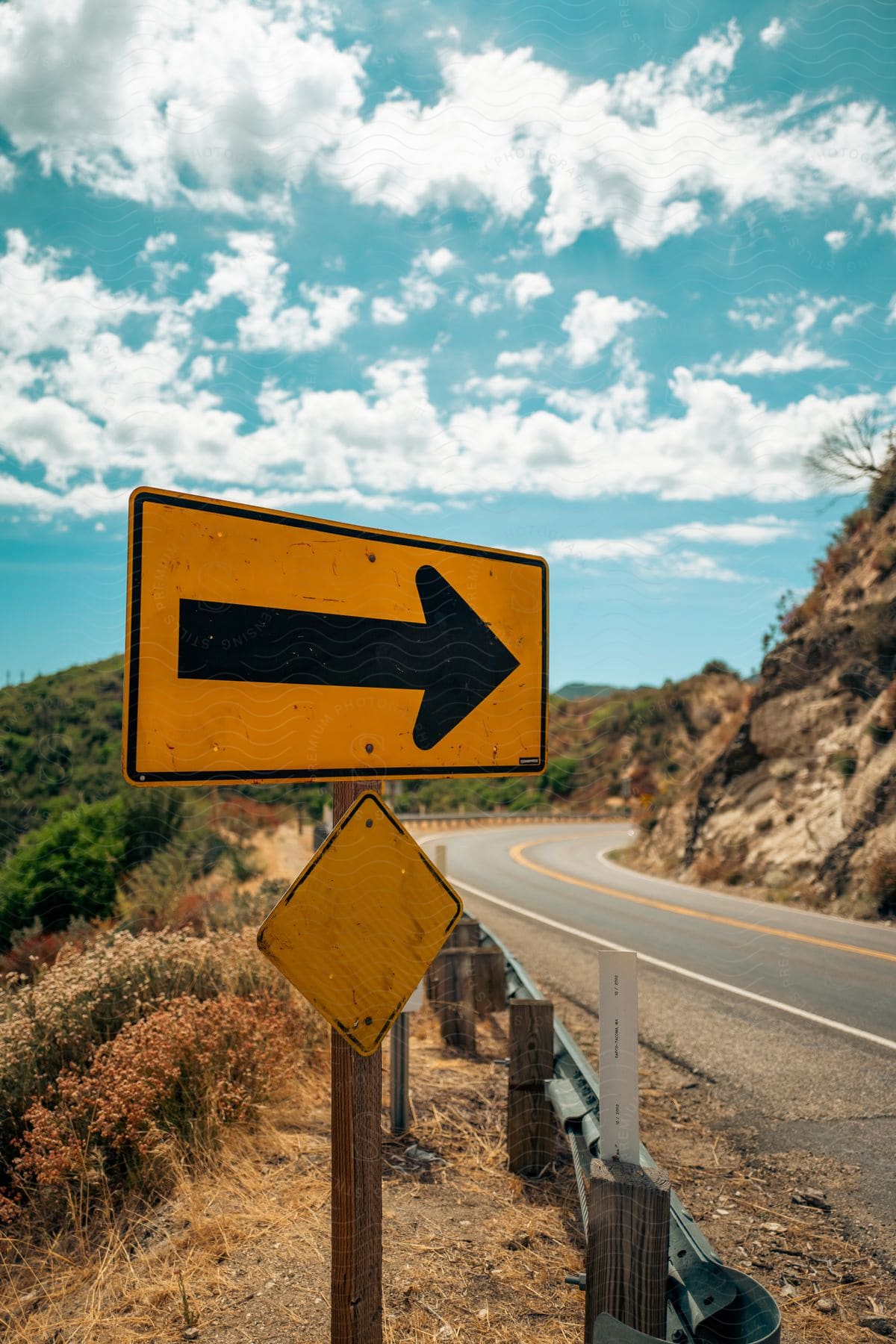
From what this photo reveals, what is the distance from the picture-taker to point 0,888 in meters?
11.6

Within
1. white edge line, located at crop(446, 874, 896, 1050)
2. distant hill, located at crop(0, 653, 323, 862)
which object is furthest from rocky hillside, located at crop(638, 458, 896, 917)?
distant hill, located at crop(0, 653, 323, 862)

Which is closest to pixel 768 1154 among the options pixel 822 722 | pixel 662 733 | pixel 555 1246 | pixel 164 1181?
pixel 555 1246

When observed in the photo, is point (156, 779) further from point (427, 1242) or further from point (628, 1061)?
point (427, 1242)

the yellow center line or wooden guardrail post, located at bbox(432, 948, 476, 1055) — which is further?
the yellow center line

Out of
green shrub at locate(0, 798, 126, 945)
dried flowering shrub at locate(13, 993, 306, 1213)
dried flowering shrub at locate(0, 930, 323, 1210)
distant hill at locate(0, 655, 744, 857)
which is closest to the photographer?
dried flowering shrub at locate(13, 993, 306, 1213)

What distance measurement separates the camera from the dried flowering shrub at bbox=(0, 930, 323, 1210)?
428cm

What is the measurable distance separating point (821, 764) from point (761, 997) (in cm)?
1060

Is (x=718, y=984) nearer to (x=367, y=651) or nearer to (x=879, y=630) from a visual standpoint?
(x=367, y=651)

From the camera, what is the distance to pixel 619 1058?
2.39 m

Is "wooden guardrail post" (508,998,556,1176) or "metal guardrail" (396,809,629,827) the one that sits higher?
"wooden guardrail post" (508,998,556,1176)

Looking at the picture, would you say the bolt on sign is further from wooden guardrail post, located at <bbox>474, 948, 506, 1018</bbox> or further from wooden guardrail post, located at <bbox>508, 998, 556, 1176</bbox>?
wooden guardrail post, located at <bbox>474, 948, 506, 1018</bbox>

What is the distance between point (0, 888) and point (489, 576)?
11.4 meters

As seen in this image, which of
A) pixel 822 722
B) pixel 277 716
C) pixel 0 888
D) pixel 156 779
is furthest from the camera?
pixel 822 722

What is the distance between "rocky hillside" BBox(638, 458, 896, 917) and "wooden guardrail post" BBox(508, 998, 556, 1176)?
1005 centimetres
